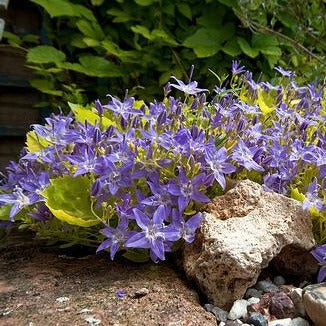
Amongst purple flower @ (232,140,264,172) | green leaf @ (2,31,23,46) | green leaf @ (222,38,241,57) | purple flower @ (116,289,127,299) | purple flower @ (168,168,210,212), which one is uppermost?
purple flower @ (232,140,264,172)

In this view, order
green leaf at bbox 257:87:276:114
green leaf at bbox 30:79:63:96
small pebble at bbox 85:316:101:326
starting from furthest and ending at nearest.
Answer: green leaf at bbox 30:79:63:96 < green leaf at bbox 257:87:276:114 < small pebble at bbox 85:316:101:326

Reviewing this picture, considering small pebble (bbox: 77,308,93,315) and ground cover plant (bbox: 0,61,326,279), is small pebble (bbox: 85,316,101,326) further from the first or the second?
ground cover plant (bbox: 0,61,326,279)

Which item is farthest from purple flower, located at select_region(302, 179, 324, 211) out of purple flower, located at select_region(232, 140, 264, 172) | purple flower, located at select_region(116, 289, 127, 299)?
purple flower, located at select_region(116, 289, 127, 299)

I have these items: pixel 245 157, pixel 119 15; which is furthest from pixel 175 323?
pixel 119 15

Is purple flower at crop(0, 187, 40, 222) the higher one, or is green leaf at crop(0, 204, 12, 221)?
purple flower at crop(0, 187, 40, 222)

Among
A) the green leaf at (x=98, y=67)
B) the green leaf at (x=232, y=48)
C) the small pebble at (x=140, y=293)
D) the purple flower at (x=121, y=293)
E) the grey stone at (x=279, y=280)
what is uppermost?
the green leaf at (x=232, y=48)

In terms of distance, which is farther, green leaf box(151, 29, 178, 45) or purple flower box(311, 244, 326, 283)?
green leaf box(151, 29, 178, 45)

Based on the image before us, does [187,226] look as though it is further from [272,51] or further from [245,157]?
[272,51]

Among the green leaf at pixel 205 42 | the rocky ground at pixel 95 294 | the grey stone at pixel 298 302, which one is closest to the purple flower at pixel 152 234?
the rocky ground at pixel 95 294

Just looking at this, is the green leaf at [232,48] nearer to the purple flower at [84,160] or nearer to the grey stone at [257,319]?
the purple flower at [84,160]
